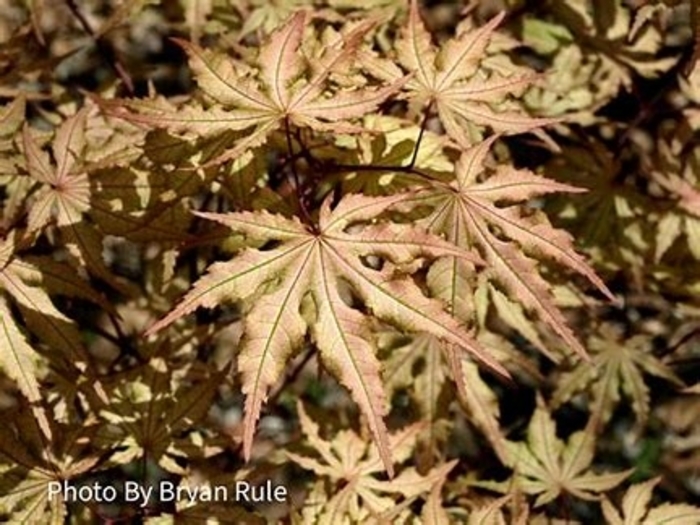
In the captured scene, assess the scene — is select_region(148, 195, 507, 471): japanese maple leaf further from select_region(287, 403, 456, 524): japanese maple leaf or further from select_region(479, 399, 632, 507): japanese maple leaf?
select_region(479, 399, 632, 507): japanese maple leaf

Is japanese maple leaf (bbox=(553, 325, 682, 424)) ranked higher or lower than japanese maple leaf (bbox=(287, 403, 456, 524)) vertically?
higher

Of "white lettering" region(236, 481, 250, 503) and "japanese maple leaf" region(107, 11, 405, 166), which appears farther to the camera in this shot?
"white lettering" region(236, 481, 250, 503)

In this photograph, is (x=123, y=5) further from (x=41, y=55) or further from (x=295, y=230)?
(x=295, y=230)

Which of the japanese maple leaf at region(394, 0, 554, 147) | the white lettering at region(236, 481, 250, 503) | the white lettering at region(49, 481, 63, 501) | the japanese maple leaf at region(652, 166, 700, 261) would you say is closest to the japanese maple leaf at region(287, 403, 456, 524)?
the white lettering at region(236, 481, 250, 503)

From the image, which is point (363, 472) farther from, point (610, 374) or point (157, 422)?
point (610, 374)

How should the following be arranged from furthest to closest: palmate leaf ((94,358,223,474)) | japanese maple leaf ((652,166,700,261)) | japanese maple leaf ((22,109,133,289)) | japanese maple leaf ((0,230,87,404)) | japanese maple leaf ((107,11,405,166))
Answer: japanese maple leaf ((652,166,700,261)), palmate leaf ((94,358,223,474)), japanese maple leaf ((22,109,133,289)), japanese maple leaf ((0,230,87,404)), japanese maple leaf ((107,11,405,166))

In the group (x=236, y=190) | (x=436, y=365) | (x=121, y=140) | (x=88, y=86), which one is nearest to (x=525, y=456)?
(x=436, y=365)

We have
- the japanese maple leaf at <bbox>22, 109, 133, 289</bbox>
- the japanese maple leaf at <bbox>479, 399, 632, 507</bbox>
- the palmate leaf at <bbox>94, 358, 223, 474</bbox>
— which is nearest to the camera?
the japanese maple leaf at <bbox>22, 109, 133, 289</bbox>

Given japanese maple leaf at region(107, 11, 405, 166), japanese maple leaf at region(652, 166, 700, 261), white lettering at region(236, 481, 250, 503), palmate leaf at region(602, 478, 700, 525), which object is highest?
japanese maple leaf at region(652, 166, 700, 261)
